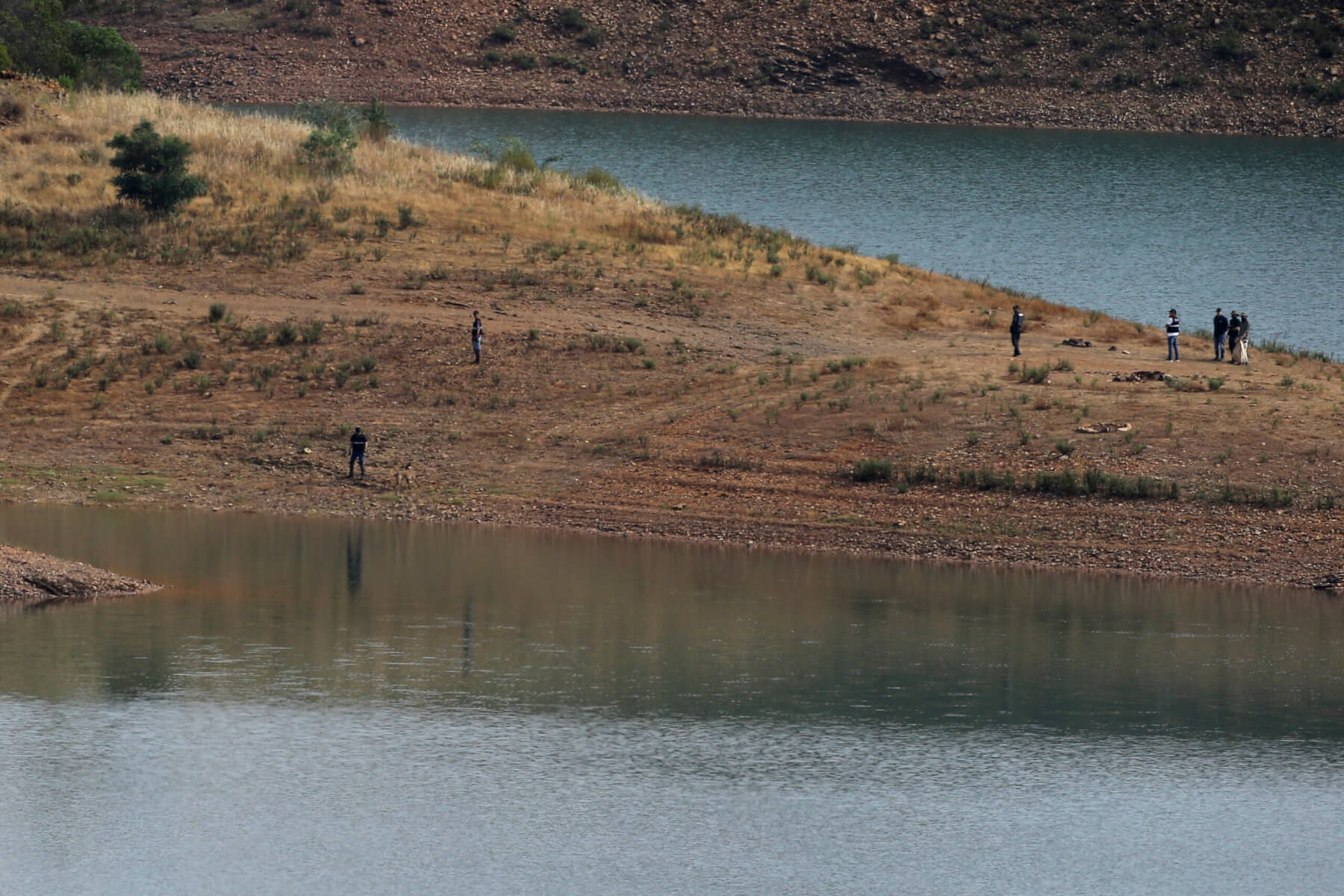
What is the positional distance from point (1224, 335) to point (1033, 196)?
1492 inches

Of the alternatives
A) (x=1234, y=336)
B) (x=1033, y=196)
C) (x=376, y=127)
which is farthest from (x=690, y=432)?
(x=1033, y=196)

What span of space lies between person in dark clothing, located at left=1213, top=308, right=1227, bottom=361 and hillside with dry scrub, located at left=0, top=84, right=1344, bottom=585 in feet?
2.98

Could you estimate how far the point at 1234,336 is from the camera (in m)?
43.2

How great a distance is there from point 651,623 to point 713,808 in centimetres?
888

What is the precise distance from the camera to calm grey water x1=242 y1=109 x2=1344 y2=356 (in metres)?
59.6

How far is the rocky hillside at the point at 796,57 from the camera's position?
363 feet

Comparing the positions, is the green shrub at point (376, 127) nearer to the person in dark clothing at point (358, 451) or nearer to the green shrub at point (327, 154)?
the green shrub at point (327, 154)

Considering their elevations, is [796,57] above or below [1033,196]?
above

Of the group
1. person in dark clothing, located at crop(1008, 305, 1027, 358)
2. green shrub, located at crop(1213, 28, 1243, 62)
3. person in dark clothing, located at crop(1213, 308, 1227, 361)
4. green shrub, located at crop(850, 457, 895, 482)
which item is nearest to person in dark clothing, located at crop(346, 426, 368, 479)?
green shrub, located at crop(850, 457, 895, 482)

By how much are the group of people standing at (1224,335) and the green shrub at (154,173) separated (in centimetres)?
2850

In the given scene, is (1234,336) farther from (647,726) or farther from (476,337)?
(647,726)

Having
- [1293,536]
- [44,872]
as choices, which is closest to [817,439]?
[1293,536]

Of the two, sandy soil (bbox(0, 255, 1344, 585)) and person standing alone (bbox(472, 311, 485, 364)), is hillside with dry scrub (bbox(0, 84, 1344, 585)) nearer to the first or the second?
sandy soil (bbox(0, 255, 1344, 585))

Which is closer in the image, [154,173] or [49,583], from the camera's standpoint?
[49,583]
